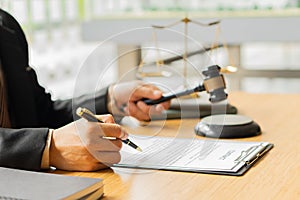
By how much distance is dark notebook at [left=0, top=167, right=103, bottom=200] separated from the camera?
101cm

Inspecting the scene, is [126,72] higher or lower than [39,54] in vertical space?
higher

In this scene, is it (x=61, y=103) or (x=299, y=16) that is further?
(x=299, y=16)

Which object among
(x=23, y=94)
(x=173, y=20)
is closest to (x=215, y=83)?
(x=23, y=94)

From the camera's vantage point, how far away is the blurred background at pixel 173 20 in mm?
3002

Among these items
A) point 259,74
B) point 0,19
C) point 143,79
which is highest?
point 0,19

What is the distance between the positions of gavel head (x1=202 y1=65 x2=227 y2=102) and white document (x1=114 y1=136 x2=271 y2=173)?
127 mm

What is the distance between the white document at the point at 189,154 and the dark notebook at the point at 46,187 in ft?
0.69

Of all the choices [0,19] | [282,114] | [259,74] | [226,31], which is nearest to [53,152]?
[0,19]

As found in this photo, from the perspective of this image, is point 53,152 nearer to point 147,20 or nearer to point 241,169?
point 241,169

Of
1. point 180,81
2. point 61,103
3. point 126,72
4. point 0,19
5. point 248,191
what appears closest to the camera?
point 248,191

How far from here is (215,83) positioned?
4.95 ft

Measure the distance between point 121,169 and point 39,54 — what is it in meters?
1.98

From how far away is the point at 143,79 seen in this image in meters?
1.62

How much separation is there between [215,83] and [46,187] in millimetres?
596
